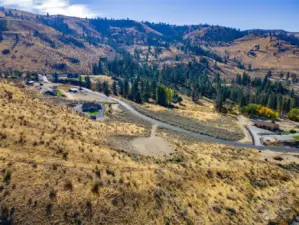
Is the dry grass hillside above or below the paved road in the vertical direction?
above

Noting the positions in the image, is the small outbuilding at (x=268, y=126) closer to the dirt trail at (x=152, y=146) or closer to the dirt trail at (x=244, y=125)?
the dirt trail at (x=244, y=125)

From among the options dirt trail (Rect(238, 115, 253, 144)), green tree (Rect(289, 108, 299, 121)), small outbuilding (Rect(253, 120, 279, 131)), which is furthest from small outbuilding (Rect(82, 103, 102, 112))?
green tree (Rect(289, 108, 299, 121))

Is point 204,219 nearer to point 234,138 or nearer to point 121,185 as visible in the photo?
point 121,185

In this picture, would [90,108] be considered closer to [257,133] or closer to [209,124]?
[209,124]

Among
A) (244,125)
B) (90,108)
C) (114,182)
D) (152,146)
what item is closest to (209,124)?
(244,125)

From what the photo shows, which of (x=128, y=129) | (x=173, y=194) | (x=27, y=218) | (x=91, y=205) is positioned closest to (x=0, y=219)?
(x=27, y=218)

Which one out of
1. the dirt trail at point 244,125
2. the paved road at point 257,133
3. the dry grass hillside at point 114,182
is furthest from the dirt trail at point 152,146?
the paved road at point 257,133

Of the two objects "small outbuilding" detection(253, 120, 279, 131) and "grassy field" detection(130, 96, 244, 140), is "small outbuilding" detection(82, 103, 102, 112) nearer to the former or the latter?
"grassy field" detection(130, 96, 244, 140)

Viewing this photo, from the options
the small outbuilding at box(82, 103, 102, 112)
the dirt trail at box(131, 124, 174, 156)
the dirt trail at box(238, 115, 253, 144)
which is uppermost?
the dirt trail at box(131, 124, 174, 156)
